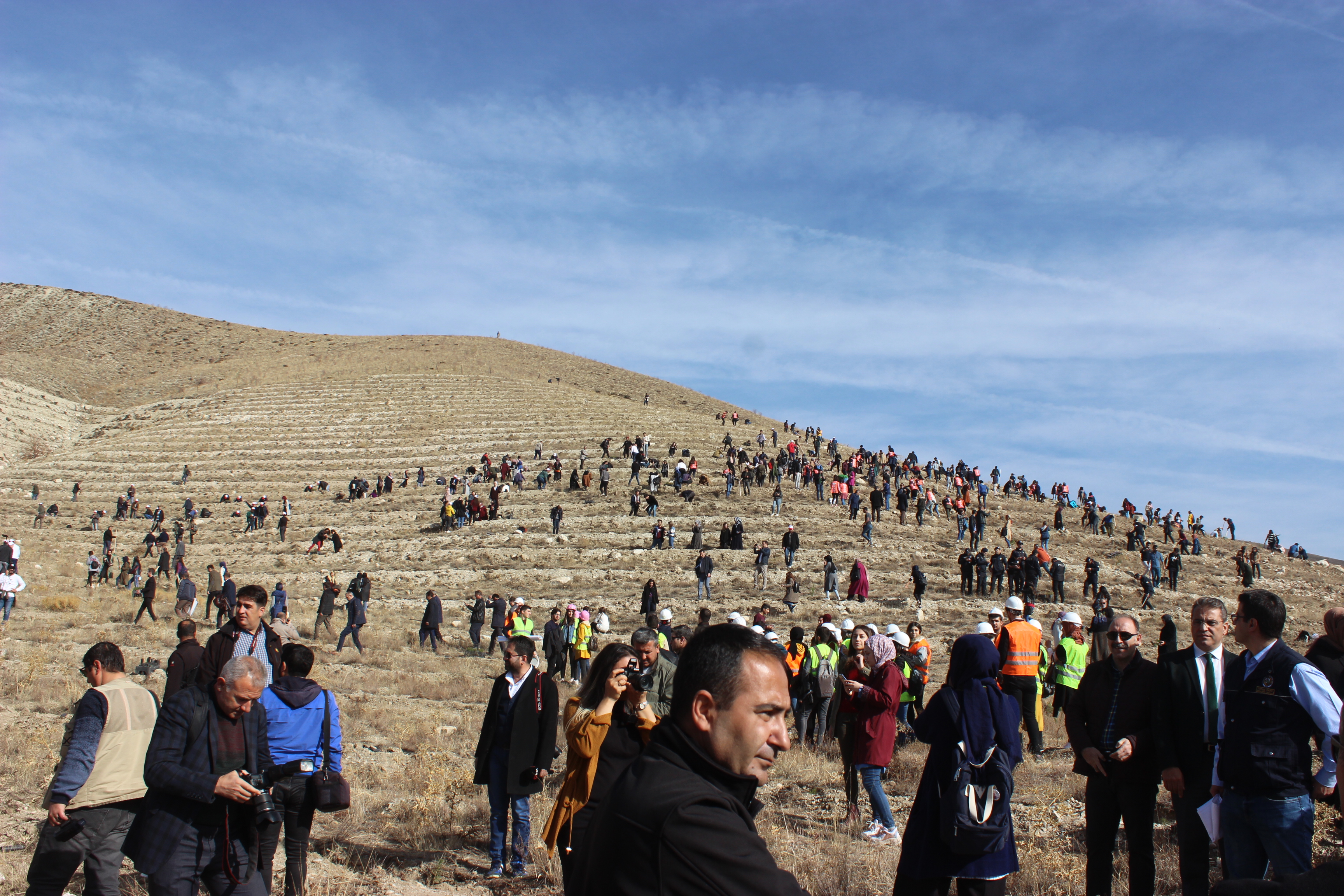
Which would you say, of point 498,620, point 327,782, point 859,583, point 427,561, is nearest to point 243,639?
point 327,782

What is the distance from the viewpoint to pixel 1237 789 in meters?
4.49

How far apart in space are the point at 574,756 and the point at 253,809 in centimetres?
161

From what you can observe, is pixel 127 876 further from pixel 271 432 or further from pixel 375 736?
pixel 271 432

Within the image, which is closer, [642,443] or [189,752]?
[189,752]

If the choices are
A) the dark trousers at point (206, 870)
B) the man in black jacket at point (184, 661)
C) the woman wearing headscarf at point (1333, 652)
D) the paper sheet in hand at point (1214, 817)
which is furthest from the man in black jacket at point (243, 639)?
the woman wearing headscarf at point (1333, 652)

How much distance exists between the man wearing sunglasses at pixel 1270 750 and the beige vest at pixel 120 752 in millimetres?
5609

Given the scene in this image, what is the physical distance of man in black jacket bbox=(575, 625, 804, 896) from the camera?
1969 millimetres

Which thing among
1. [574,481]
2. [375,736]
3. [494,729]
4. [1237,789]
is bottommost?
[375,736]

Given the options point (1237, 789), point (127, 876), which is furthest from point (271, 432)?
point (1237, 789)

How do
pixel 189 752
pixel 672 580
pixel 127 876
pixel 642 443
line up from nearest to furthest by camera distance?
pixel 189 752 < pixel 127 876 < pixel 672 580 < pixel 642 443

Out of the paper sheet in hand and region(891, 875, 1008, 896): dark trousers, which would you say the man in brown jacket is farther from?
region(891, 875, 1008, 896): dark trousers

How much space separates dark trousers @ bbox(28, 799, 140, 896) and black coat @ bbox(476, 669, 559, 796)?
2294mm

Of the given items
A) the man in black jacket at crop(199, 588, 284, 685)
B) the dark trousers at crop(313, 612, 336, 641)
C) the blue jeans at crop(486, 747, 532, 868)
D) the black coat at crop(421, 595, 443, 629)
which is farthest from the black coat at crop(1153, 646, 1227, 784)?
the dark trousers at crop(313, 612, 336, 641)

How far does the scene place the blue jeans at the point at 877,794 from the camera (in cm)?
704
